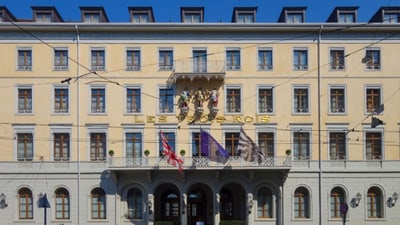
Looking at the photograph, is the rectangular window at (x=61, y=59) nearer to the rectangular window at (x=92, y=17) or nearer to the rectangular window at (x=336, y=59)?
the rectangular window at (x=92, y=17)

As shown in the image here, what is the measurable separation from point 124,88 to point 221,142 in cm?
801

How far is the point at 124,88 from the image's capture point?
34.7 metres

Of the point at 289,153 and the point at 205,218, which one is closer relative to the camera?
the point at 289,153

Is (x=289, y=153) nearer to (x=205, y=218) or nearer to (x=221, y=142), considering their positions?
(x=221, y=142)

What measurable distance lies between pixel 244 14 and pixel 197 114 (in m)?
8.48

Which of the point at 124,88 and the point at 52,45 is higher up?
the point at 52,45

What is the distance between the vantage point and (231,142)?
34875 millimetres

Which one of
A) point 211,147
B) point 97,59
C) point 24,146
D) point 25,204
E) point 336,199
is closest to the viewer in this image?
point 211,147

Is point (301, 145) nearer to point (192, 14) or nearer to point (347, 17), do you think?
point (347, 17)

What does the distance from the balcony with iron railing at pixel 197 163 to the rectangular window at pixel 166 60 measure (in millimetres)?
6687

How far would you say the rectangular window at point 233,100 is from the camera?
34844mm

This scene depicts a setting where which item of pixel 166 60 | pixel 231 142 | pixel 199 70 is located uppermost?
pixel 166 60

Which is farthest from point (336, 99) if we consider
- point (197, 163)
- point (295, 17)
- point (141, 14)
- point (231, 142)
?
point (141, 14)

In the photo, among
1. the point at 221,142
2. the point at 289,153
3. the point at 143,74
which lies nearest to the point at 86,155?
the point at 143,74
